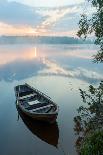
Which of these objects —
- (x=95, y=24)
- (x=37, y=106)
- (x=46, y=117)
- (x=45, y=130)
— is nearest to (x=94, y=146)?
(x=95, y=24)

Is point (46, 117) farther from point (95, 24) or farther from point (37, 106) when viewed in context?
point (95, 24)

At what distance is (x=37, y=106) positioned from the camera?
113 feet

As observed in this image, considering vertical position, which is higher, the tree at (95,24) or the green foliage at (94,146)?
the tree at (95,24)

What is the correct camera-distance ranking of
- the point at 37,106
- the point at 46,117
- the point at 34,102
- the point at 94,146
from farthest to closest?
the point at 34,102, the point at 37,106, the point at 46,117, the point at 94,146

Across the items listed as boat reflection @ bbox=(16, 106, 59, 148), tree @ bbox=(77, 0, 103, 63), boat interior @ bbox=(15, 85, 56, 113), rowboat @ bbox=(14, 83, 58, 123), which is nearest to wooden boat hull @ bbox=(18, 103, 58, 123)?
rowboat @ bbox=(14, 83, 58, 123)

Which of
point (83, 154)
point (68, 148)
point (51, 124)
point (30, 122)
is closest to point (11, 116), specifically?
point (30, 122)

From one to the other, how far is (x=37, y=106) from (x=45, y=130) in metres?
3.88

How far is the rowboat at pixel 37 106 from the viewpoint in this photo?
30206mm

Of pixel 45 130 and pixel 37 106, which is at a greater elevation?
pixel 37 106

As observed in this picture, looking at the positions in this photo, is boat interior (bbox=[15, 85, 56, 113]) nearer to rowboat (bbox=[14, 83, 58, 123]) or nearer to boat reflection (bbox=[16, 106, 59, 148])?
rowboat (bbox=[14, 83, 58, 123])

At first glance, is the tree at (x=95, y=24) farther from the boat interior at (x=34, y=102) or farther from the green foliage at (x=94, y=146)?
the boat interior at (x=34, y=102)

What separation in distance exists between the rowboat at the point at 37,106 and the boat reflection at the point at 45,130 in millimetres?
1355

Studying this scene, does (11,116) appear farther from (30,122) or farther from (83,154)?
(83,154)

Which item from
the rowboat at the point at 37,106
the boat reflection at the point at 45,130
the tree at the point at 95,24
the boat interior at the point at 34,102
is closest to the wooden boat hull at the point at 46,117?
the rowboat at the point at 37,106
